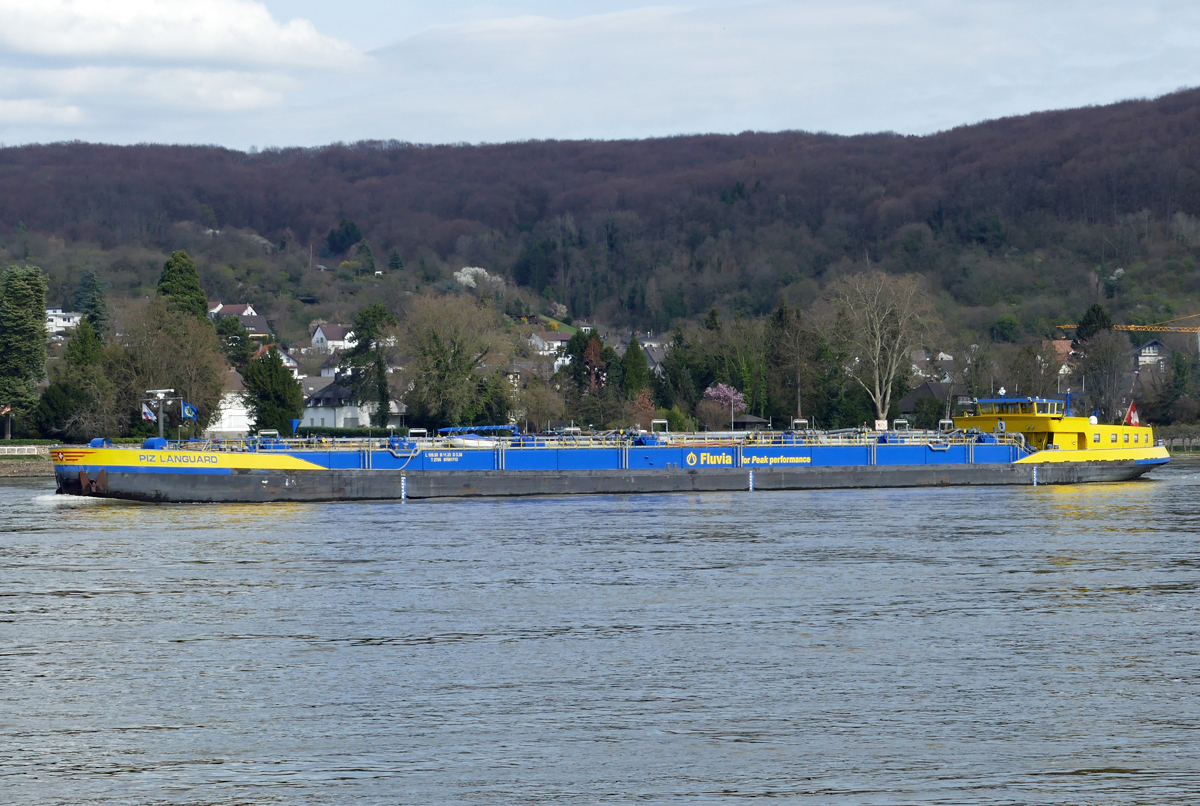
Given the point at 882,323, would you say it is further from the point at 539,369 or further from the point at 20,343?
the point at 20,343

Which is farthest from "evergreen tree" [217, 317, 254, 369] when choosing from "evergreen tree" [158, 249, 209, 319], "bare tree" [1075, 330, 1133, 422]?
"bare tree" [1075, 330, 1133, 422]

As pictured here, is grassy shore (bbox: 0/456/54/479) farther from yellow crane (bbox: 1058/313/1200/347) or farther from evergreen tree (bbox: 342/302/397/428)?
yellow crane (bbox: 1058/313/1200/347)

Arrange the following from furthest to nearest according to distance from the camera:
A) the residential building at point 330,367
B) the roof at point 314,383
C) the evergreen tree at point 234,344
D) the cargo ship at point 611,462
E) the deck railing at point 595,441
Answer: the residential building at point 330,367, the roof at point 314,383, the evergreen tree at point 234,344, the deck railing at point 595,441, the cargo ship at point 611,462

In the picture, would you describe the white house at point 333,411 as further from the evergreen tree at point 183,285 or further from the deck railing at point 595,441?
the deck railing at point 595,441

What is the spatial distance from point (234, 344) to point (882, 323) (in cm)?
6237

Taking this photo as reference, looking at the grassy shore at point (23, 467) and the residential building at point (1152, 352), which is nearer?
the grassy shore at point (23, 467)

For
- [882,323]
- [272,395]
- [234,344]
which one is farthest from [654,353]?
[272,395]

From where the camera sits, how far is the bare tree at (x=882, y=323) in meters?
94.5

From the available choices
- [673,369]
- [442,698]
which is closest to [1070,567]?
[442,698]

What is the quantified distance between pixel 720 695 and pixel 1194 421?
10452 centimetres

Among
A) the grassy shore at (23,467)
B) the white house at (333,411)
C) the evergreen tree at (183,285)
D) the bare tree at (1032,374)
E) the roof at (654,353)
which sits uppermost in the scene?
the evergreen tree at (183,285)

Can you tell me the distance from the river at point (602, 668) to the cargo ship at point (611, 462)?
464 inches

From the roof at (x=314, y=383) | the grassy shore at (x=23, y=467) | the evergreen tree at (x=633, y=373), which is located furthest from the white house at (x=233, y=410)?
the evergreen tree at (x=633, y=373)

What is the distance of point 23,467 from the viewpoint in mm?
84125
